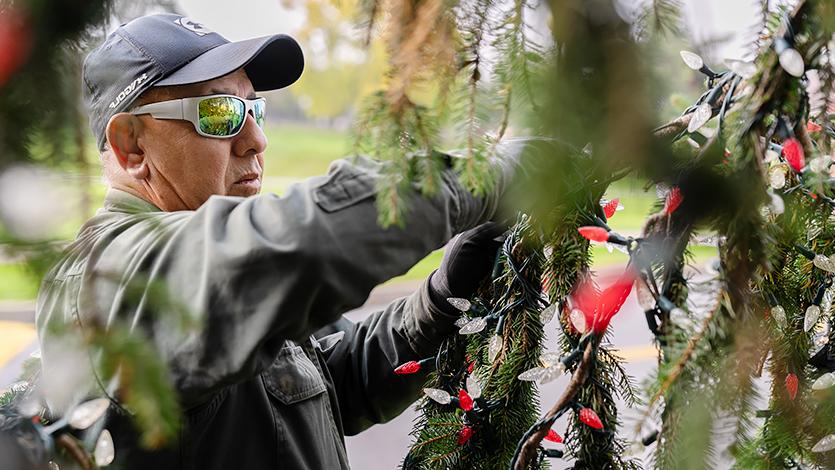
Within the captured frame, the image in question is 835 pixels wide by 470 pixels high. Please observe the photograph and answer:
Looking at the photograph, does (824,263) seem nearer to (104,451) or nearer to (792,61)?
(792,61)

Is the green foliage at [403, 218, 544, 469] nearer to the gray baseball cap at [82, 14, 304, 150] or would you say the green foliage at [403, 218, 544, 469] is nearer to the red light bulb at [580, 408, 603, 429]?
the red light bulb at [580, 408, 603, 429]

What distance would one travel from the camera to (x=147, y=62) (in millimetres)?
1416


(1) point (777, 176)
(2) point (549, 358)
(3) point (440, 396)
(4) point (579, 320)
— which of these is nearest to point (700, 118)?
(1) point (777, 176)

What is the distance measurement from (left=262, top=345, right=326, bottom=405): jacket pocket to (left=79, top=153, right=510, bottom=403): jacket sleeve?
1.42 ft

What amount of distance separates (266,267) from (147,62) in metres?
0.71

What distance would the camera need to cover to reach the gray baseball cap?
141 cm

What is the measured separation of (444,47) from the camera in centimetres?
78

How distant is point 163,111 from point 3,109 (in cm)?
59

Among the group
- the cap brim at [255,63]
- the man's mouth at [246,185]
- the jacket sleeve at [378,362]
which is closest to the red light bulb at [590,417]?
the jacket sleeve at [378,362]

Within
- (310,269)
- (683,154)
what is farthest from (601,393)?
(310,269)

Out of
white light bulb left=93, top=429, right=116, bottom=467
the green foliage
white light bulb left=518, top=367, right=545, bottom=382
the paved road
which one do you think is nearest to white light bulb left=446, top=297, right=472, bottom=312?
the green foliage

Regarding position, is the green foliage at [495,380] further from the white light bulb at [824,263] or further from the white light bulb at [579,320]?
the white light bulb at [824,263]

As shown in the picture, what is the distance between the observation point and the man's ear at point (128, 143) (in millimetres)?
1402

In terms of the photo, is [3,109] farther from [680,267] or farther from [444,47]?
[680,267]
